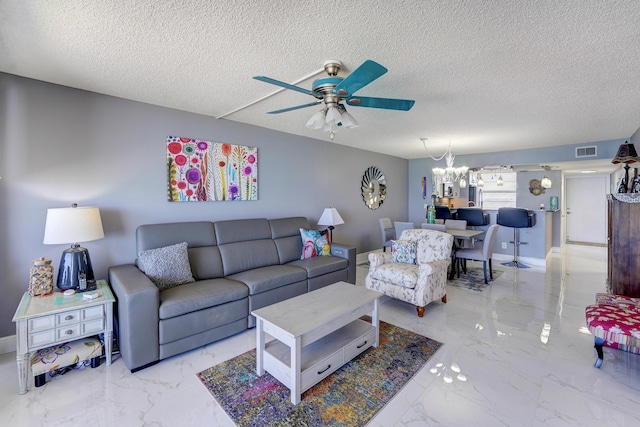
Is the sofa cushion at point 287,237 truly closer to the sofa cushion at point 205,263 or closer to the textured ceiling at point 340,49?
the sofa cushion at point 205,263

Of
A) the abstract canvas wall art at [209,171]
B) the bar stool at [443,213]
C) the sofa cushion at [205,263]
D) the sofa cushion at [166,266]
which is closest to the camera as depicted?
the sofa cushion at [166,266]

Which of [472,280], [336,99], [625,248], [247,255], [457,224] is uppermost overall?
[336,99]

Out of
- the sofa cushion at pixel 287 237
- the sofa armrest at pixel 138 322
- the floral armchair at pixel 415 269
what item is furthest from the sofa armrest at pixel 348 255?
the sofa armrest at pixel 138 322

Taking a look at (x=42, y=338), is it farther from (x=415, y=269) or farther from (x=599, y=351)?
(x=599, y=351)

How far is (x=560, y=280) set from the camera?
4.48m

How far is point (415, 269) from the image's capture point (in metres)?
3.34

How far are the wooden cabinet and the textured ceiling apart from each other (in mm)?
1129

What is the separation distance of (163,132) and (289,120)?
1.50 meters

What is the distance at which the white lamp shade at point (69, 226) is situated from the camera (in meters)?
2.21

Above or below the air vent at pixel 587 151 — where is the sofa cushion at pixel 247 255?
below

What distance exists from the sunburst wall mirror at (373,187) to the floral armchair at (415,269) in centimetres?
212

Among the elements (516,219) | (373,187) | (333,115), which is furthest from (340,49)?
(516,219)

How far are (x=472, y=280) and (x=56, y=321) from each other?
16.2ft

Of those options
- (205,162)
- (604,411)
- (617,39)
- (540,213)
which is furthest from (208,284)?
(540,213)
